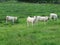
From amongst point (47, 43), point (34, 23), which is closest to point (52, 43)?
point (47, 43)

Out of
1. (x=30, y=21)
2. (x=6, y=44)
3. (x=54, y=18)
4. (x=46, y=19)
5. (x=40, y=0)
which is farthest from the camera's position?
(x=40, y=0)

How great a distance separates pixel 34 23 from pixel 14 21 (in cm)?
558

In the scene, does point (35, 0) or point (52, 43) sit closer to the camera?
point (52, 43)

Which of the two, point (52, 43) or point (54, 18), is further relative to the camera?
point (54, 18)

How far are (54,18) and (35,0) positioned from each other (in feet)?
148

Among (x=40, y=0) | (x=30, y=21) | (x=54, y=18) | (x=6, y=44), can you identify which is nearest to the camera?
(x=6, y=44)

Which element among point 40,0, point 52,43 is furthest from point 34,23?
point 40,0

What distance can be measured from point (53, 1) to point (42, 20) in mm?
50705

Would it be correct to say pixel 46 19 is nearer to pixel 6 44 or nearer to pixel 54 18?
pixel 54 18

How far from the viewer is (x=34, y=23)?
2214 cm

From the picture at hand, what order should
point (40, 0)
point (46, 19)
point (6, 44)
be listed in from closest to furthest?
point (6, 44) < point (46, 19) < point (40, 0)

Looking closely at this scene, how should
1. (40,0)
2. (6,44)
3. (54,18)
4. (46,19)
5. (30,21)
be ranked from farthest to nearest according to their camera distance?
1. (40,0)
2. (54,18)
3. (46,19)
4. (30,21)
5. (6,44)

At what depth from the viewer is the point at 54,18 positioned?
2948cm

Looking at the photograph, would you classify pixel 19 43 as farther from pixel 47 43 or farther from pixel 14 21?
pixel 14 21
